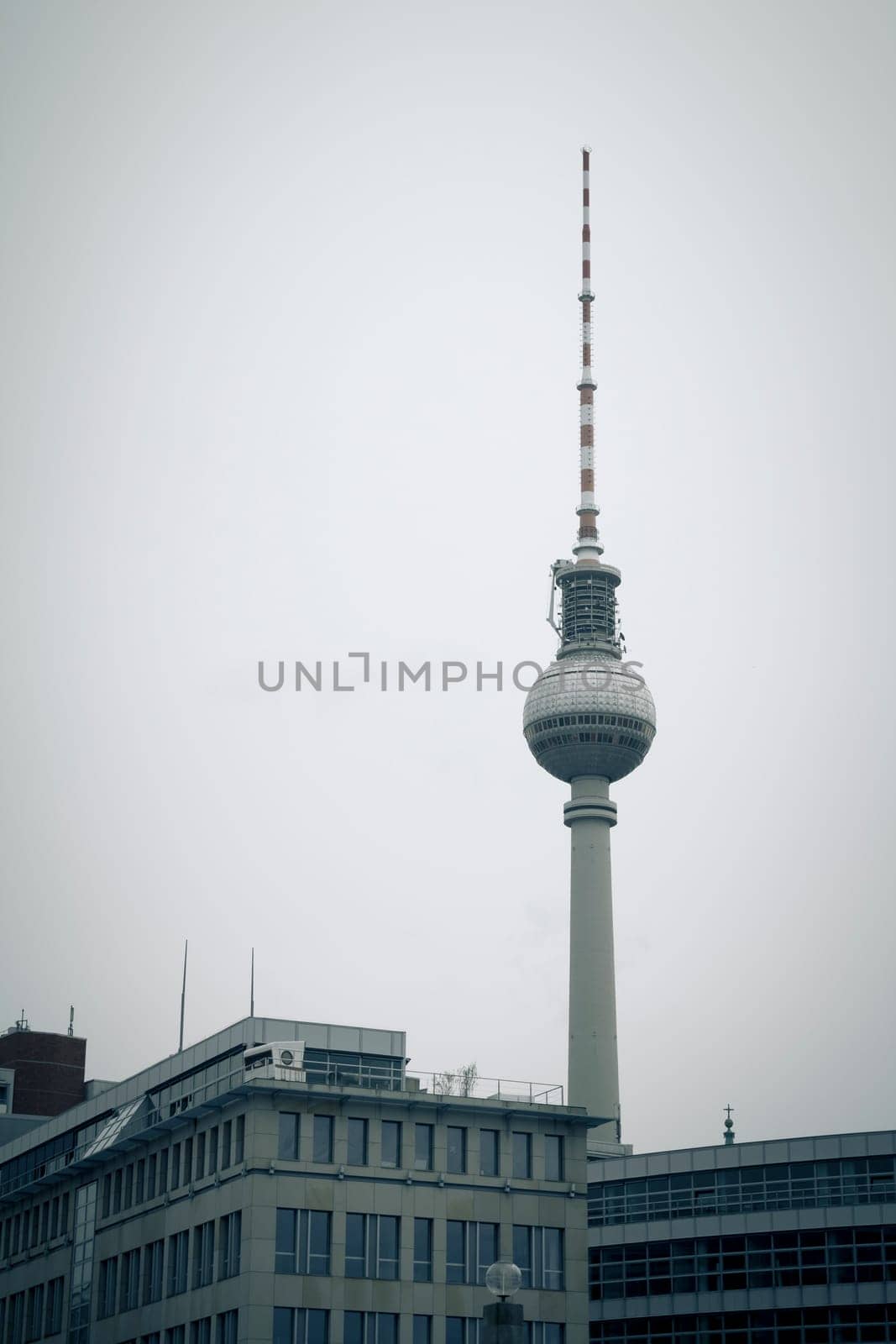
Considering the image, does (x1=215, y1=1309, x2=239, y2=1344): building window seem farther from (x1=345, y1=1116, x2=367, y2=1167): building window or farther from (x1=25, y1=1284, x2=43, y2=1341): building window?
(x1=25, y1=1284, x2=43, y2=1341): building window

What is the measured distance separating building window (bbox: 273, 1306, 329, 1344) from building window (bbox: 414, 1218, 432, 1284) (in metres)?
4.23

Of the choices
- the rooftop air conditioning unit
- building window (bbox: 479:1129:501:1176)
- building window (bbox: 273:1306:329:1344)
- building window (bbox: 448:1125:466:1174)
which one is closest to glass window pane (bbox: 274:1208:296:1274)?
building window (bbox: 273:1306:329:1344)

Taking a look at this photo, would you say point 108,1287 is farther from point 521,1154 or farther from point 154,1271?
point 521,1154

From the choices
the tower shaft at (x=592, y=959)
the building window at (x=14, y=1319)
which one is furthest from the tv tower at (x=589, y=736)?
the building window at (x=14, y=1319)

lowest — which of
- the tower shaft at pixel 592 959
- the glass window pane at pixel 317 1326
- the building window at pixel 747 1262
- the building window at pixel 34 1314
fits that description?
the glass window pane at pixel 317 1326

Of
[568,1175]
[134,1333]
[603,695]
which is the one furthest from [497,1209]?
[603,695]

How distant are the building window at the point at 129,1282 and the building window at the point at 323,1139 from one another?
1365 cm

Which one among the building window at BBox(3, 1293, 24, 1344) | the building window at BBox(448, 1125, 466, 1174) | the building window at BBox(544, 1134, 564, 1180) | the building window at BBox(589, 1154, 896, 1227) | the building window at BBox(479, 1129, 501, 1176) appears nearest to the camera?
the building window at BBox(448, 1125, 466, 1174)

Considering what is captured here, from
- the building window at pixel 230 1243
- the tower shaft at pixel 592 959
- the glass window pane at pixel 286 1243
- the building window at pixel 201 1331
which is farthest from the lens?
the tower shaft at pixel 592 959

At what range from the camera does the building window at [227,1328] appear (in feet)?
235

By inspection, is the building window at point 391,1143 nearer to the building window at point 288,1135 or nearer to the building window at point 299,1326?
the building window at point 288,1135

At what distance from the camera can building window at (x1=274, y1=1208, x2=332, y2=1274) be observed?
236ft

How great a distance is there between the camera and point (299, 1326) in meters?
71.2

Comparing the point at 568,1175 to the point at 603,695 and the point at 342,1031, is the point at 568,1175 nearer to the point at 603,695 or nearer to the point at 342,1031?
the point at 342,1031
